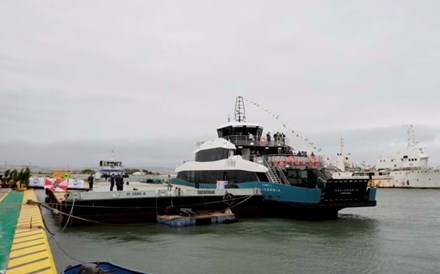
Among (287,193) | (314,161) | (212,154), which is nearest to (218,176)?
(212,154)

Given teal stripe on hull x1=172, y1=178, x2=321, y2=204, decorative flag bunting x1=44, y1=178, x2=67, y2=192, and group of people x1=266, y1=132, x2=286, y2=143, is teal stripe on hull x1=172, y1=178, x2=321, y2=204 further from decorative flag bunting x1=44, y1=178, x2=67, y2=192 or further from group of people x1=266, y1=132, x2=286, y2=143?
decorative flag bunting x1=44, y1=178, x2=67, y2=192

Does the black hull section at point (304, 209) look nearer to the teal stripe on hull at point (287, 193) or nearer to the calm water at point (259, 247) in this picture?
the teal stripe on hull at point (287, 193)

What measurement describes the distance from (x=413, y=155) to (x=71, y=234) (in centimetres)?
7698

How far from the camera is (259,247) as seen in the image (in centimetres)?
1344

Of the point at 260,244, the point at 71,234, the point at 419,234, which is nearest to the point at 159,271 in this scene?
the point at 260,244

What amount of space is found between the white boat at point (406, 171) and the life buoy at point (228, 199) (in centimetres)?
5198

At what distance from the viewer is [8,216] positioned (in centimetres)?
1658

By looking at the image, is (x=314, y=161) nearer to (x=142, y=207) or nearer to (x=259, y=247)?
(x=259, y=247)

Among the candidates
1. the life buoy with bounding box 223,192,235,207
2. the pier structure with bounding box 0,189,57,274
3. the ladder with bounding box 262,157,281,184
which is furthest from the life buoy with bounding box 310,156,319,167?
the pier structure with bounding box 0,189,57,274

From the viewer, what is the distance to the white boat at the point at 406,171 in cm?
6900

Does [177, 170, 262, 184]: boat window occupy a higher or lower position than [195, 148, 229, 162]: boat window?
lower

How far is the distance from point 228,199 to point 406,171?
208 feet

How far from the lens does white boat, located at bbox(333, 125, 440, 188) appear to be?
2717 inches

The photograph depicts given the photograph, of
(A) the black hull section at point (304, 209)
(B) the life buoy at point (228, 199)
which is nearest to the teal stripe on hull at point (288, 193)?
(A) the black hull section at point (304, 209)
